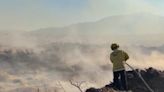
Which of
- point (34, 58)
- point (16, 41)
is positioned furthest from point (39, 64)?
point (16, 41)

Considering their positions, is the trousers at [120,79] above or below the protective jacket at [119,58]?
below

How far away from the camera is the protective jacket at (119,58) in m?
19.4

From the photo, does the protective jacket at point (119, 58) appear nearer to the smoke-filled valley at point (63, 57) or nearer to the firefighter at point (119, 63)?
the firefighter at point (119, 63)

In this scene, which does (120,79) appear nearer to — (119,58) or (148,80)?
(119,58)

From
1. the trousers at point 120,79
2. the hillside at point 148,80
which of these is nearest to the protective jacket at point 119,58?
the trousers at point 120,79

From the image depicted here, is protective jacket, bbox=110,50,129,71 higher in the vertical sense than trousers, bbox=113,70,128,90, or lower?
higher

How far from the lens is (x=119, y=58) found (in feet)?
63.7

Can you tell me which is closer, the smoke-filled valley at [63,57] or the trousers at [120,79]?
the trousers at [120,79]

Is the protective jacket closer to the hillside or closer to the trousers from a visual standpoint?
the trousers

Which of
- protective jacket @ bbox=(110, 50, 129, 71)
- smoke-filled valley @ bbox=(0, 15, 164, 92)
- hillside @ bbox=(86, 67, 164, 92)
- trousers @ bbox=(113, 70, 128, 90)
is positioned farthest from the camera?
smoke-filled valley @ bbox=(0, 15, 164, 92)

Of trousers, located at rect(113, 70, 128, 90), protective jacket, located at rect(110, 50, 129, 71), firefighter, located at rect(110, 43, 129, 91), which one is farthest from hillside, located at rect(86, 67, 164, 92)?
protective jacket, located at rect(110, 50, 129, 71)

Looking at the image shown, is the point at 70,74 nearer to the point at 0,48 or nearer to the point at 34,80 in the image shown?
the point at 34,80

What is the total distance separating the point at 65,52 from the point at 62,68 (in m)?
8.89

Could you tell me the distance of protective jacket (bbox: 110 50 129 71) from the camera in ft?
63.7
